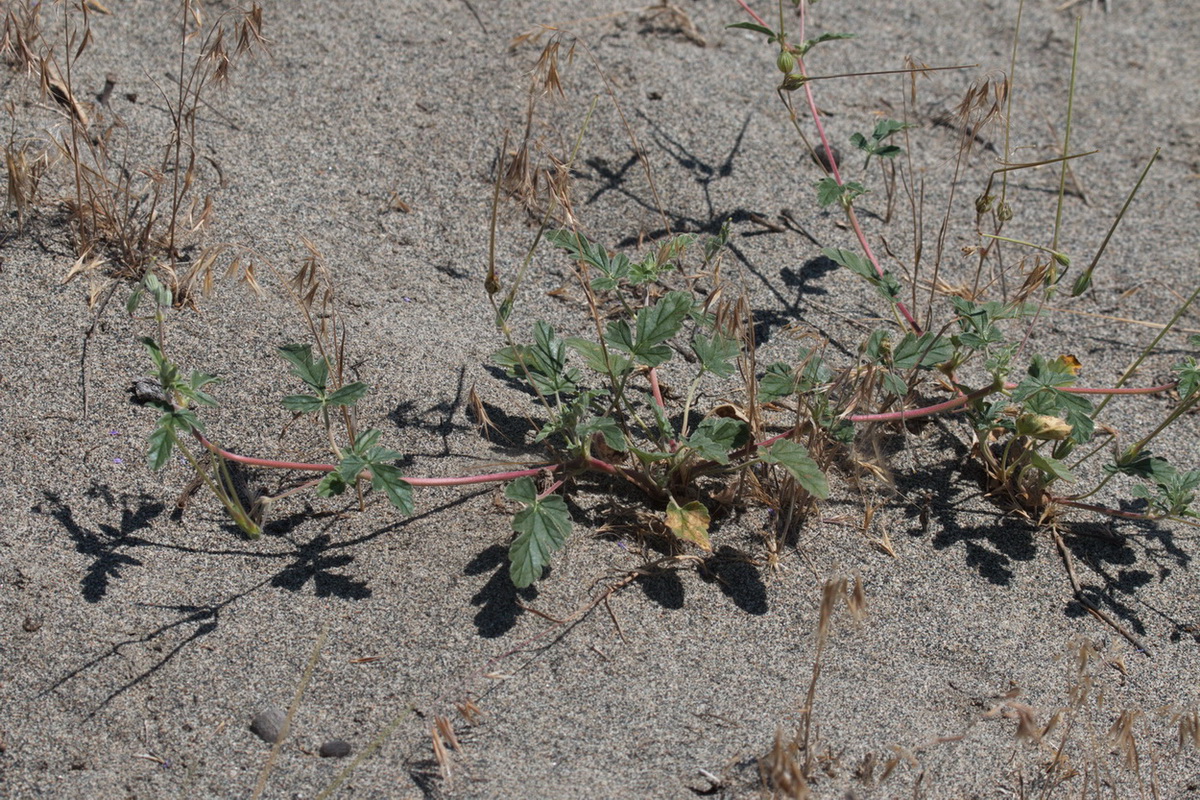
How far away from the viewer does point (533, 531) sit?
1.80 meters

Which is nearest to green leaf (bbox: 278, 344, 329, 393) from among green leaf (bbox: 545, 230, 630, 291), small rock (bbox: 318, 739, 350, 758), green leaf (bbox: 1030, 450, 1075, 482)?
green leaf (bbox: 545, 230, 630, 291)

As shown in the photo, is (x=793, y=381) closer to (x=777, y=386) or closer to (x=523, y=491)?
(x=777, y=386)

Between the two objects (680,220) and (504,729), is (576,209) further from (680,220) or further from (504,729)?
(504,729)

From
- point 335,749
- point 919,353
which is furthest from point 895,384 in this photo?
point 335,749

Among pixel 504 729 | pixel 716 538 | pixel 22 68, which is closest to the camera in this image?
pixel 504 729

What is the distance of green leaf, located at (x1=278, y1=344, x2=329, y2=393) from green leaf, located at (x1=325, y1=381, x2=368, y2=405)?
4 cm

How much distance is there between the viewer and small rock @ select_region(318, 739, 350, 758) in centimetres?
166

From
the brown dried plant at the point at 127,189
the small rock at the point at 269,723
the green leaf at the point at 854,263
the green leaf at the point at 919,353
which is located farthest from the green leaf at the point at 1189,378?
the brown dried plant at the point at 127,189

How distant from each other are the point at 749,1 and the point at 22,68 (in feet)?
7.25

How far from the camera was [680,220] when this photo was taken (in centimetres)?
280

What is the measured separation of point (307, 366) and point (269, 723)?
63 cm

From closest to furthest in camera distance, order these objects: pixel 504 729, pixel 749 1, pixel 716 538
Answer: pixel 504 729 < pixel 716 538 < pixel 749 1

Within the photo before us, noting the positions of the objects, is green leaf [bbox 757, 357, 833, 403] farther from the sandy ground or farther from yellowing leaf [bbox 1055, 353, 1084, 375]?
yellowing leaf [bbox 1055, 353, 1084, 375]

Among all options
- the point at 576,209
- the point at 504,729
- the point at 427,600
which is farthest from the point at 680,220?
the point at 504,729
